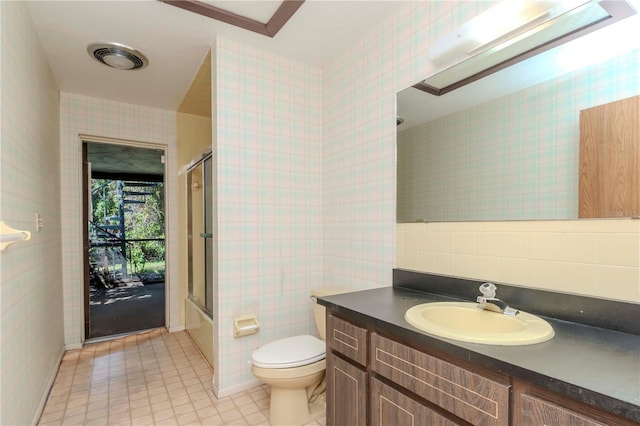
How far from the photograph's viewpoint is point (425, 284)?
165 centimetres

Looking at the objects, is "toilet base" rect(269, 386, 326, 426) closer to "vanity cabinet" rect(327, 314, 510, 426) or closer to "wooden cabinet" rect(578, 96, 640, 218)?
"vanity cabinet" rect(327, 314, 510, 426)

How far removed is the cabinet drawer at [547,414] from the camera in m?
0.71

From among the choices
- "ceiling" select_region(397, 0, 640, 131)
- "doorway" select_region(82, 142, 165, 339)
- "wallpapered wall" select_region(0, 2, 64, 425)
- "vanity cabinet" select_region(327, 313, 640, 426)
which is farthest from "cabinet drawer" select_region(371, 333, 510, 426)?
"doorway" select_region(82, 142, 165, 339)

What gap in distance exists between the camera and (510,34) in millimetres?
1326

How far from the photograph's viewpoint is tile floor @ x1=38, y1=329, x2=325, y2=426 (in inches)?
74.3

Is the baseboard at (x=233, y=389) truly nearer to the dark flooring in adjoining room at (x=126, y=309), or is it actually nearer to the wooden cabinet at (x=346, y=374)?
the wooden cabinet at (x=346, y=374)

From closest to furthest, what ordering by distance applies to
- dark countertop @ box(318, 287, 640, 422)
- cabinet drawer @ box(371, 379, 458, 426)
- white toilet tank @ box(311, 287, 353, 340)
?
dark countertop @ box(318, 287, 640, 422) < cabinet drawer @ box(371, 379, 458, 426) < white toilet tank @ box(311, 287, 353, 340)

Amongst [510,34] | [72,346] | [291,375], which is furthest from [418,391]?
[72,346]

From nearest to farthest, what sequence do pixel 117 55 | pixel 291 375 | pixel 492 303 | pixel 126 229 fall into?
pixel 492 303, pixel 291 375, pixel 117 55, pixel 126 229

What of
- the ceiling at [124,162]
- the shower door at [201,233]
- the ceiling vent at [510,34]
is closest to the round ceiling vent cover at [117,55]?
the shower door at [201,233]

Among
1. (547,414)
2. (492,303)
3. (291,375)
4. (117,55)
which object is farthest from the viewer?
(117,55)

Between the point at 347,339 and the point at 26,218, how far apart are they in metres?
1.83

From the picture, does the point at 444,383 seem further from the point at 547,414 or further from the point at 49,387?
the point at 49,387

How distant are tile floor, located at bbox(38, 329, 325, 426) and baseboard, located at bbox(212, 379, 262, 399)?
0.03 m
